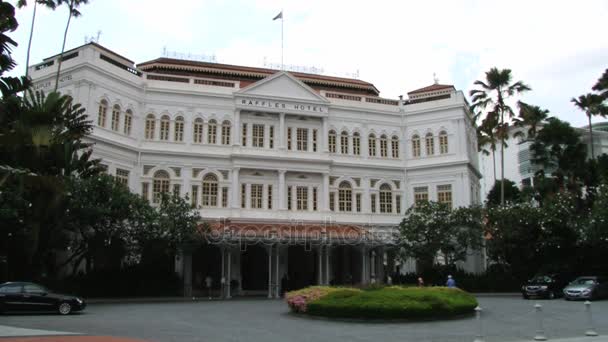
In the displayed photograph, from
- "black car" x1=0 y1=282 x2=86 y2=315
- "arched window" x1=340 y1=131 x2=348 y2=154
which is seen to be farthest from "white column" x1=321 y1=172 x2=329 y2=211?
"black car" x1=0 y1=282 x2=86 y2=315

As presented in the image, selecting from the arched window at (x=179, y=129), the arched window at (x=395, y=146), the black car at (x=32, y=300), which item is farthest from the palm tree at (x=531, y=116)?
the black car at (x=32, y=300)

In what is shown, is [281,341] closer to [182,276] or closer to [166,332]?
[166,332]

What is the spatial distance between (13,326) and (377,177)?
3104 centimetres

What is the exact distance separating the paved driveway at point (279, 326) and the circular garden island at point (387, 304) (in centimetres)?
38

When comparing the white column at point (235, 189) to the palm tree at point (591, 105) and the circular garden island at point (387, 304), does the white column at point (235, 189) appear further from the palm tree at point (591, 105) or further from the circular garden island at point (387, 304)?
the palm tree at point (591, 105)

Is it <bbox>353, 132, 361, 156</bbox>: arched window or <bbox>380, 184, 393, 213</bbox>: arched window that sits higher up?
<bbox>353, 132, 361, 156</bbox>: arched window

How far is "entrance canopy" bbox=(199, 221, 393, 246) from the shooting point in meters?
34.1

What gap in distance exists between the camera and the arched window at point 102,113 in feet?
120

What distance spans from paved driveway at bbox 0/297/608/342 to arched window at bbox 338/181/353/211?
65.2 ft

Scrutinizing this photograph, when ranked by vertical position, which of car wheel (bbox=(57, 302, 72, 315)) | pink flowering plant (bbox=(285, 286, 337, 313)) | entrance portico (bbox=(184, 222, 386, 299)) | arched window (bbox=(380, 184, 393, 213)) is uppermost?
arched window (bbox=(380, 184, 393, 213))

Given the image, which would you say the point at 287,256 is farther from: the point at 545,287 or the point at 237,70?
the point at 545,287

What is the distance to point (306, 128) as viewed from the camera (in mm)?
43188

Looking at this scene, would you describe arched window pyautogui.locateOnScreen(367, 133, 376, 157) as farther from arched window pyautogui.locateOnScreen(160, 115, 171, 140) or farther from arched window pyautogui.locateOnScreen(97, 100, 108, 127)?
arched window pyautogui.locateOnScreen(97, 100, 108, 127)

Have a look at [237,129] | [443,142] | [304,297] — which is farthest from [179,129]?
[304,297]
